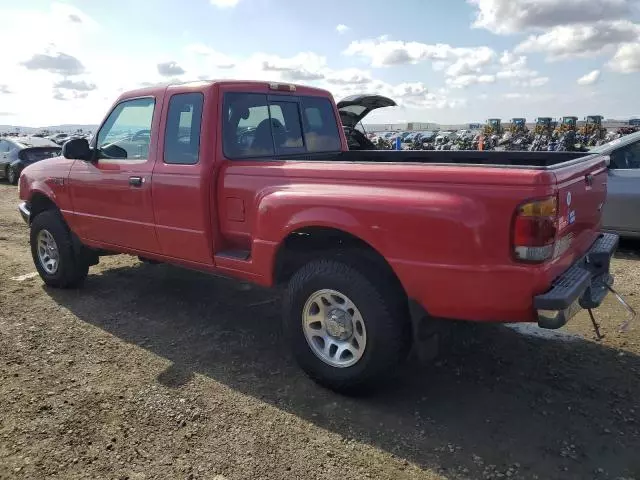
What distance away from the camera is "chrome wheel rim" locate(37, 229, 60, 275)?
216 inches

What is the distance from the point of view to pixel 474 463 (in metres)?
2.71

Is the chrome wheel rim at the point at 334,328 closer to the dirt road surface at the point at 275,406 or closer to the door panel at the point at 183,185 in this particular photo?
the dirt road surface at the point at 275,406

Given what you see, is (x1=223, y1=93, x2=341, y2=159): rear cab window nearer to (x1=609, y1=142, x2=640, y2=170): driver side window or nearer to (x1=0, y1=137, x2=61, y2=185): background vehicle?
(x1=609, y1=142, x2=640, y2=170): driver side window

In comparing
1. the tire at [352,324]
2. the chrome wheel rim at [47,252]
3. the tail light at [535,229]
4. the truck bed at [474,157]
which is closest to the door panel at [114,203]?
the chrome wheel rim at [47,252]

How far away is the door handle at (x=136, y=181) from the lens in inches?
171

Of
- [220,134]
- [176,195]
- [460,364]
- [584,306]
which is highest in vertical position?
[220,134]

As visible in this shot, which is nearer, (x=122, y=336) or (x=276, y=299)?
(x=122, y=336)

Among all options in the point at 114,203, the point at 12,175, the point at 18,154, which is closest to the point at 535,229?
the point at 114,203

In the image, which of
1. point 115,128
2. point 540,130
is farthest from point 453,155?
point 540,130

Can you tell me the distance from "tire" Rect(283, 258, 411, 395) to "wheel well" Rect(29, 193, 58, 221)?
3.47m

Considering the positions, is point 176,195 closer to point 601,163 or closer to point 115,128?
point 115,128

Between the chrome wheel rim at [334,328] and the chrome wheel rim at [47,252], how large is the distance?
130 inches

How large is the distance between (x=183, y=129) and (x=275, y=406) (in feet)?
7.24

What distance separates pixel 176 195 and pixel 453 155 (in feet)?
7.48
